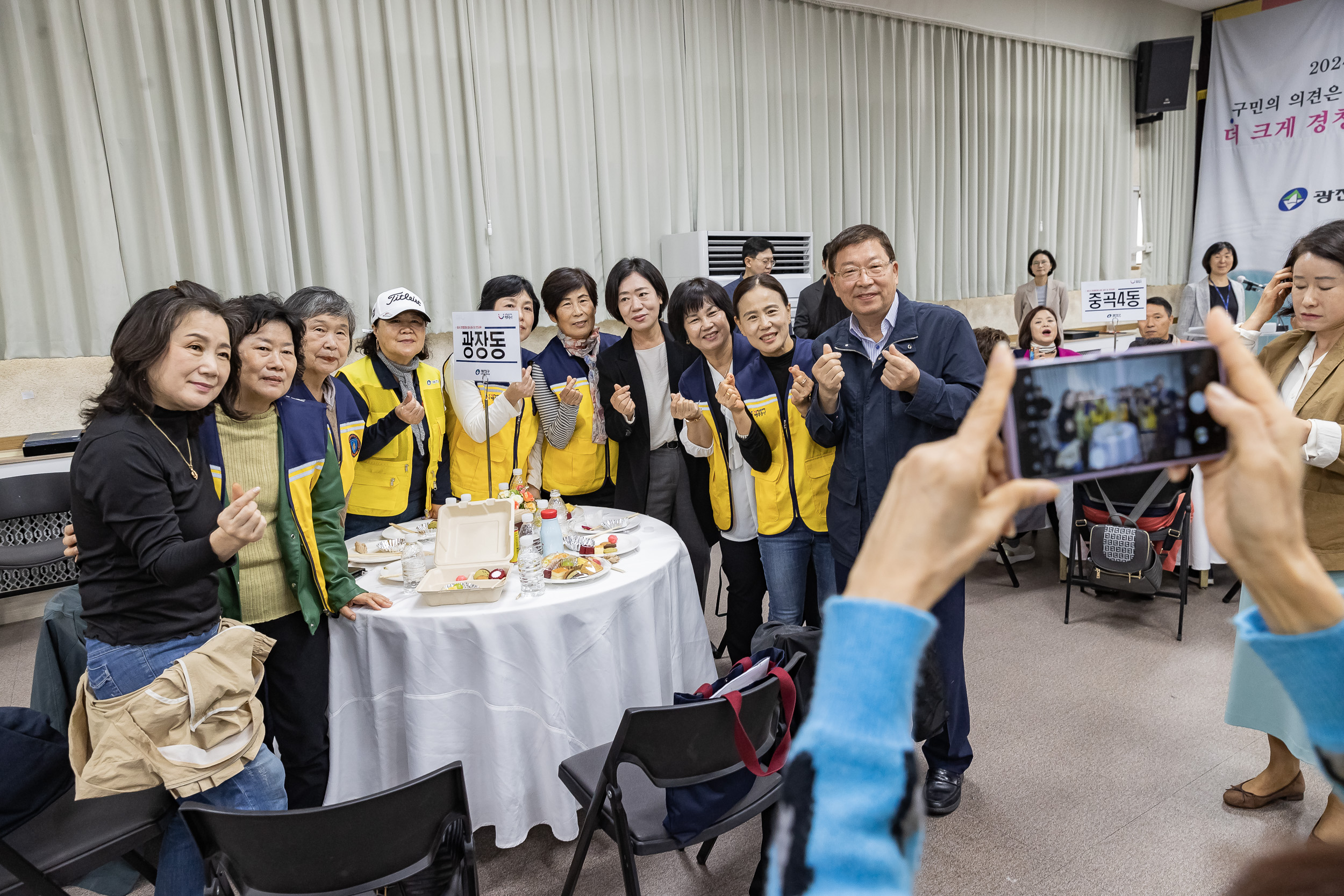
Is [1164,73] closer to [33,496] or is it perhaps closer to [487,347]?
[487,347]

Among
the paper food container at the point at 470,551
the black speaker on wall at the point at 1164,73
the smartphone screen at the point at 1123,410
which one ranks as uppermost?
the black speaker on wall at the point at 1164,73

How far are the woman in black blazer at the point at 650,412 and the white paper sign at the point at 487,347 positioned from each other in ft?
1.57

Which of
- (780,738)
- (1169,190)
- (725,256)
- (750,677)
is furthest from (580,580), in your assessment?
(1169,190)

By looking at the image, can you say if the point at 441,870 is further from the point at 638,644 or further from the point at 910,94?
the point at 910,94

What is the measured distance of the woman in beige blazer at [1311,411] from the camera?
1.90m

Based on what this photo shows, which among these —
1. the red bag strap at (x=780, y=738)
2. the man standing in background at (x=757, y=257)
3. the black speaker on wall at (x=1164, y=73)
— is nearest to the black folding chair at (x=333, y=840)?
the red bag strap at (x=780, y=738)

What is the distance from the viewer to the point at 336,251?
4.50 m

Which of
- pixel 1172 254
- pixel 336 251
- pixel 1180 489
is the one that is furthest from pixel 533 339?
pixel 1172 254

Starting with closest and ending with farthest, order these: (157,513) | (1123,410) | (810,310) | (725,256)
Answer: (1123,410)
(157,513)
(810,310)
(725,256)

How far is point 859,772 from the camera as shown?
47 cm

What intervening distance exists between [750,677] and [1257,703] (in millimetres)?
1586

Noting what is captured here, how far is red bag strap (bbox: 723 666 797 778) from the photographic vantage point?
157 cm

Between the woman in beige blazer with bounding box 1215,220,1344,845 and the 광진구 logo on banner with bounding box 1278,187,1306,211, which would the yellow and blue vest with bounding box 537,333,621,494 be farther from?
the 광진구 logo on banner with bounding box 1278,187,1306,211

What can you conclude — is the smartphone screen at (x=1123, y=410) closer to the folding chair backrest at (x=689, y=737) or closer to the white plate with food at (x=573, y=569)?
the folding chair backrest at (x=689, y=737)
